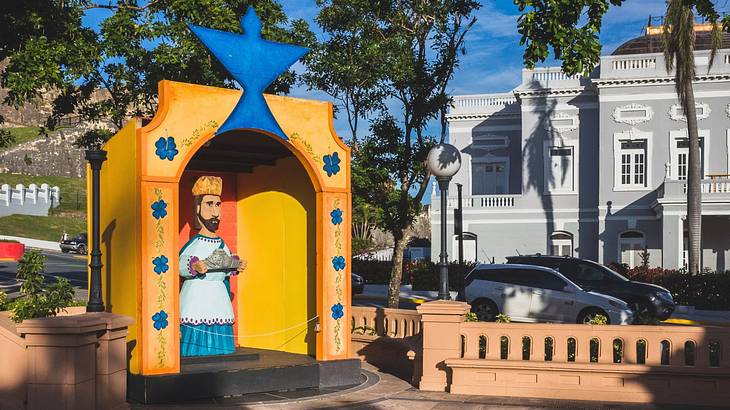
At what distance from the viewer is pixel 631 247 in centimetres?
3459

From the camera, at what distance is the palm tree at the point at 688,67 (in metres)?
26.9

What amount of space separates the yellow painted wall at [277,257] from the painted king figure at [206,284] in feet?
3.36

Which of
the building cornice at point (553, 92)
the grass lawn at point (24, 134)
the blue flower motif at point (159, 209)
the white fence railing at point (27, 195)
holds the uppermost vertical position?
the grass lawn at point (24, 134)

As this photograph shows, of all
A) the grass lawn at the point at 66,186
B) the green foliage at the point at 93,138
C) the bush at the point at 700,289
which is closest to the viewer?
the green foliage at the point at 93,138

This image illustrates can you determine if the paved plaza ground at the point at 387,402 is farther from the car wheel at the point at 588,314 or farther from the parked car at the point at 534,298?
the car wheel at the point at 588,314

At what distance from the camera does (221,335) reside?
1191 centimetres

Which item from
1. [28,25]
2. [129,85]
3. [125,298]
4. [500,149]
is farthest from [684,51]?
[125,298]

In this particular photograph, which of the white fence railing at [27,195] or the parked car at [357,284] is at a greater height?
the white fence railing at [27,195]

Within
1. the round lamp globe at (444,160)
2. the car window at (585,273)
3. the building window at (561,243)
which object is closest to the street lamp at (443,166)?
the round lamp globe at (444,160)

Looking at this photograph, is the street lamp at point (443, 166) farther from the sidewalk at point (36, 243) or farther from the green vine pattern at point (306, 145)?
the sidewalk at point (36, 243)

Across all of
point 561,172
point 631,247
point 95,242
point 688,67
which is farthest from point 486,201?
point 95,242

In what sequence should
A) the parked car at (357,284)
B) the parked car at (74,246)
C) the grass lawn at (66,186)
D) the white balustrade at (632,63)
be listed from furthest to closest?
the grass lawn at (66,186)
the parked car at (74,246)
the white balustrade at (632,63)
the parked car at (357,284)

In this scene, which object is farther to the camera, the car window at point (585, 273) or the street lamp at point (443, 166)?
the car window at point (585, 273)

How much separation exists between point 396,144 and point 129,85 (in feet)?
23.3
